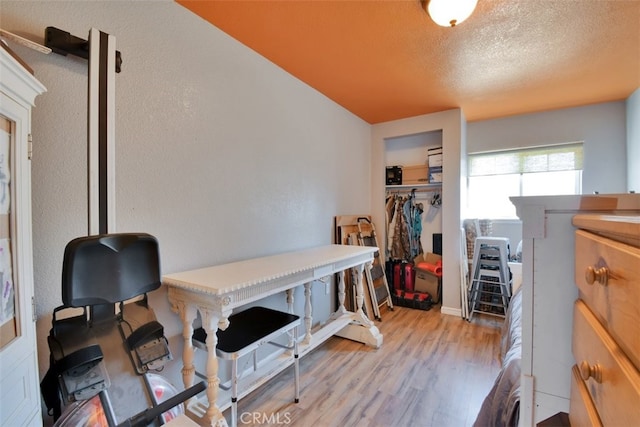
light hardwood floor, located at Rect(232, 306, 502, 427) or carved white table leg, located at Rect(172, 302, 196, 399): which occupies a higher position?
carved white table leg, located at Rect(172, 302, 196, 399)

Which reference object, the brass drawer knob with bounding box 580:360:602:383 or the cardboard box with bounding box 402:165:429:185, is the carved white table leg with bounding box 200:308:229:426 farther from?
the cardboard box with bounding box 402:165:429:185

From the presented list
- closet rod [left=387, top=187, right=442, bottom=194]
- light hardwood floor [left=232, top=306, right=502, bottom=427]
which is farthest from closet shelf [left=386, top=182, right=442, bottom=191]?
light hardwood floor [left=232, top=306, right=502, bottom=427]

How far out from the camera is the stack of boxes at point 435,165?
3.56 metres

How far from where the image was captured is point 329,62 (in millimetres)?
2260

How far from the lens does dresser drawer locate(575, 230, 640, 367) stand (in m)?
0.44

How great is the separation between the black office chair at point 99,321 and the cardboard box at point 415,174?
3451mm

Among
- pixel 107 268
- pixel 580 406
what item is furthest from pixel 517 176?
pixel 107 268

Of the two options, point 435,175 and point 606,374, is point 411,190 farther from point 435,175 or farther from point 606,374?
point 606,374

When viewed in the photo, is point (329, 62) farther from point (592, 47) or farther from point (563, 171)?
point (563, 171)

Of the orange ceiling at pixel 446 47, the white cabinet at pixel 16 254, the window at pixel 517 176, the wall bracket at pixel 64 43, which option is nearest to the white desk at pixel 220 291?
the white cabinet at pixel 16 254

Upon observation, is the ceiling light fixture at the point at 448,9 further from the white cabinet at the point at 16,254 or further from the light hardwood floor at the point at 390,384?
the light hardwood floor at the point at 390,384

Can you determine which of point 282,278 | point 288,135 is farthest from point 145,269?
point 288,135

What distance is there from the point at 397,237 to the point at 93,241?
142 inches

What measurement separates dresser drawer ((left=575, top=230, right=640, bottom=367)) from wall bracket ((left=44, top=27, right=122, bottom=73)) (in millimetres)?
1902
